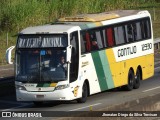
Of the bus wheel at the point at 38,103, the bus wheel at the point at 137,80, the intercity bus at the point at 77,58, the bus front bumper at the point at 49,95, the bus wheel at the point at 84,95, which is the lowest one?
the bus wheel at the point at 137,80

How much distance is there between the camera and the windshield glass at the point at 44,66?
2397cm

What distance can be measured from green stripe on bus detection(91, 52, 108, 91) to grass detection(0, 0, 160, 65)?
1832 cm

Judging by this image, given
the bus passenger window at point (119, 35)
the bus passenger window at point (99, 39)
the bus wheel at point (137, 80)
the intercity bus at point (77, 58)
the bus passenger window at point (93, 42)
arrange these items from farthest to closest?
the bus wheel at point (137, 80) < the bus passenger window at point (119, 35) < the bus passenger window at point (99, 39) < the bus passenger window at point (93, 42) < the intercity bus at point (77, 58)

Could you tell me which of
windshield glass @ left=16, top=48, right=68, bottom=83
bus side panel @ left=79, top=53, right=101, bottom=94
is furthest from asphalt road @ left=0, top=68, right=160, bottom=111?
windshield glass @ left=16, top=48, right=68, bottom=83

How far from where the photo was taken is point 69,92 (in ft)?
78.7

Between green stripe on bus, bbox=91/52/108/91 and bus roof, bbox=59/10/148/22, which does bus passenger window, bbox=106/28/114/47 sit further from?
green stripe on bus, bbox=91/52/108/91

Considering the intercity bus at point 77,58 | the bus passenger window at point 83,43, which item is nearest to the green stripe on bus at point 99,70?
the intercity bus at point 77,58

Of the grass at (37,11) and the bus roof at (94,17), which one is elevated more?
the bus roof at (94,17)

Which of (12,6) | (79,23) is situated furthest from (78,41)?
(12,6)

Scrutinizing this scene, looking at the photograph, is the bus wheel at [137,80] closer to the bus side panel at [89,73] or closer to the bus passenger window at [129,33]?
the bus passenger window at [129,33]

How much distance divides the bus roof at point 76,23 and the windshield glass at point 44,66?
733 mm

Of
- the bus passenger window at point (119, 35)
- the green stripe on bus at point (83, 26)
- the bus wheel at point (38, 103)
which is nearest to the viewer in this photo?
the bus wheel at point (38, 103)

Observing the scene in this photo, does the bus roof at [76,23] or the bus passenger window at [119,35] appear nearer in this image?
the bus roof at [76,23]

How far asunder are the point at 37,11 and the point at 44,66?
26.4m
